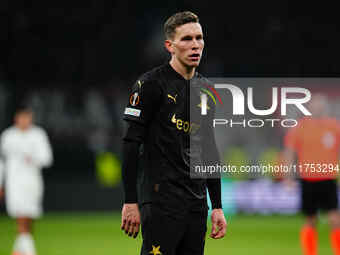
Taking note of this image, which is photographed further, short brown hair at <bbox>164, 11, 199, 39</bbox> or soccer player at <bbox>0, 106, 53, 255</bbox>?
soccer player at <bbox>0, 106, 53, 255</bbox>

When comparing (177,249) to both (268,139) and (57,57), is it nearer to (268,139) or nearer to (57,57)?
(268,139)

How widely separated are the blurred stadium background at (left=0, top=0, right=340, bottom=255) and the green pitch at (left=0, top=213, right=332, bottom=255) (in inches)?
2.1

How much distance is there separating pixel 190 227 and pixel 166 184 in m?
0.28

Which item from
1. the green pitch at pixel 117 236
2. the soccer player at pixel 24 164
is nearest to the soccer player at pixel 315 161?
the green pitch at pixel 117 236

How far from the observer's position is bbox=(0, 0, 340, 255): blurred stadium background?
1426cm

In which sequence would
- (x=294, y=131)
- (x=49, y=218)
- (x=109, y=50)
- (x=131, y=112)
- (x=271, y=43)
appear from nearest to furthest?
1. (x=131, y=112)
2. (x=294, y=131)
3. (x=49, y=218)
4. (x=271, y=43)
5. (x=109, y=50)

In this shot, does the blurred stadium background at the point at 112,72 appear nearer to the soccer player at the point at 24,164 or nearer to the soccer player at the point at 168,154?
the soccer player at the point at 24,164

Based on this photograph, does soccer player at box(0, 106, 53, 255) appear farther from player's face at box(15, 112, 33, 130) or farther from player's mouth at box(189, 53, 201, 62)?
player's mouth at box(189, 53, 201, 62)

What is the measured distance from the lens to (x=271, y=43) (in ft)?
50.6

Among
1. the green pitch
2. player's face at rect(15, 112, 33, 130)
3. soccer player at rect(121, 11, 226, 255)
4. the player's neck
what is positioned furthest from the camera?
the green pitch

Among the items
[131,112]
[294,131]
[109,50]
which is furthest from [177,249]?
[109,50]

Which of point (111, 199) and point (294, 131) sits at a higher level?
point (294, 131)

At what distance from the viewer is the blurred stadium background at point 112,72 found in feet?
46.8

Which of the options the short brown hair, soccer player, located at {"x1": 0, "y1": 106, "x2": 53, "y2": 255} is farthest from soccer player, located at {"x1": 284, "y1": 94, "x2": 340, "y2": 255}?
the short brown hair
